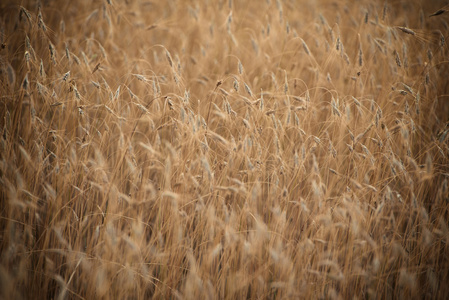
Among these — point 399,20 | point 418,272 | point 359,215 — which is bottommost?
point 418,272

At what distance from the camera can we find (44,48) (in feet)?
7.22

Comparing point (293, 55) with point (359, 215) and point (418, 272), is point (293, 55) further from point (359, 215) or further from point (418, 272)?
point (418, 272)

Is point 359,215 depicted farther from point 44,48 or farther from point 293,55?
point 44,48

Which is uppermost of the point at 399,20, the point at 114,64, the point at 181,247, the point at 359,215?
the point at 399,20

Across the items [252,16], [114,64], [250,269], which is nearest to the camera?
[250,269]

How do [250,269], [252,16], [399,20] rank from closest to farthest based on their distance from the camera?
[250,269]
[399,20]
[252,16]

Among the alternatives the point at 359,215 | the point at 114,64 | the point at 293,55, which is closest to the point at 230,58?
the point at 293,55

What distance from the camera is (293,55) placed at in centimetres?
230

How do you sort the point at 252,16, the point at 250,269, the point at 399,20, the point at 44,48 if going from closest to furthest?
the point at 250,269 < the point at 44,48 < the point at 399,20 < the point at 252,16

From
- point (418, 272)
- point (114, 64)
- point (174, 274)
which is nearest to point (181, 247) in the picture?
point (174, 274)

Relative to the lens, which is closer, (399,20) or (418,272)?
(418,272)

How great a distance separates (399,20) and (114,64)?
2.58 metres

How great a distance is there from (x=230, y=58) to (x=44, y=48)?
134 centimetres

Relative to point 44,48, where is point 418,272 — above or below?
below
